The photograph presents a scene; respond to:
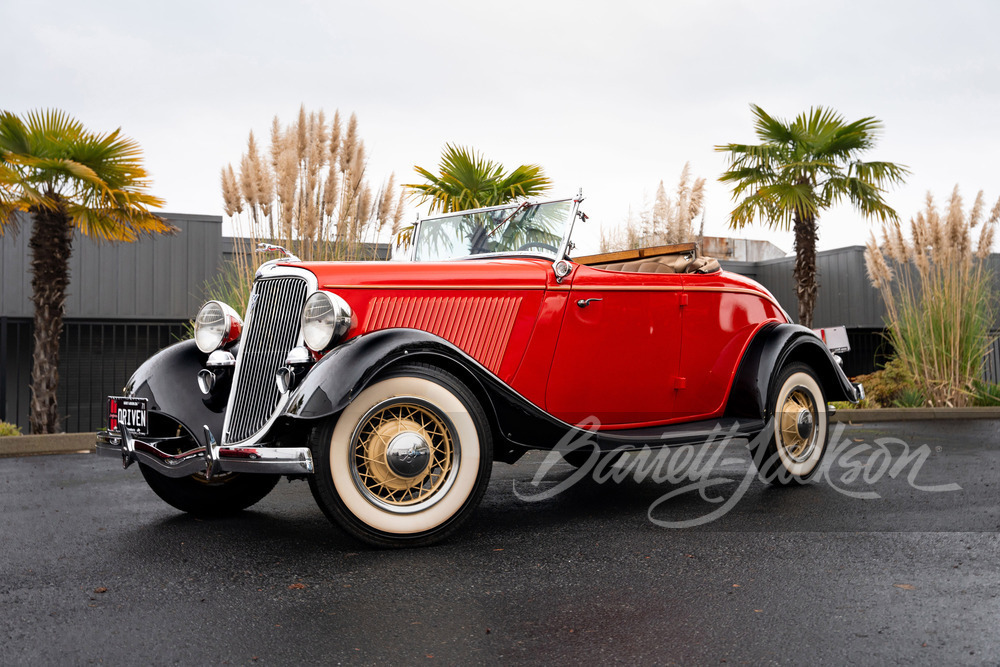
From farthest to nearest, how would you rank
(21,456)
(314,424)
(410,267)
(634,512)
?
(21,456) → (634,512) → (410,267) → (314,424)

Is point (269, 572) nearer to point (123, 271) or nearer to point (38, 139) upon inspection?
point (38, 139)

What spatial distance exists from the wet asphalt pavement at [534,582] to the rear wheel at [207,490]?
0.37ft

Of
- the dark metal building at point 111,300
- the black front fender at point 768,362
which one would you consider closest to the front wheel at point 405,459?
the black front fender at point 768,362

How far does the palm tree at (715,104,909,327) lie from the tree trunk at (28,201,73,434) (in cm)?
1015

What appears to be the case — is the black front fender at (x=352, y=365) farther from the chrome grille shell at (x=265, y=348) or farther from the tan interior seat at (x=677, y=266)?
the tan interior seat at (x=677, y=266)

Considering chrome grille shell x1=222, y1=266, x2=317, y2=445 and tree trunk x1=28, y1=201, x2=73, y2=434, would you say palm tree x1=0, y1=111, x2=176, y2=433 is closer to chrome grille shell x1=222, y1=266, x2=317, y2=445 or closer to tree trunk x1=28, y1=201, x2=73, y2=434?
tree trunk x1=28, y1=201, x2=73, y2=434

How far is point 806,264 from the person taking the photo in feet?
42.8

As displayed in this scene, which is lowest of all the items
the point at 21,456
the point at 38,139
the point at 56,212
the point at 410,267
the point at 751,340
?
the point at 21,456

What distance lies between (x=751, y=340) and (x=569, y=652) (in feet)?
11.6

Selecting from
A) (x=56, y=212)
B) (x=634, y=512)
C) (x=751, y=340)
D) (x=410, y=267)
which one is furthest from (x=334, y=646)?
(x=56, y=212)

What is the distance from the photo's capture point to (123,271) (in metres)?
15.6

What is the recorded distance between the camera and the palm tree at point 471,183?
→ 11.8 m

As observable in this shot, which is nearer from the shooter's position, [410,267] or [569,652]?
[569,652]

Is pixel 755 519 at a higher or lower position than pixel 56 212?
lower
